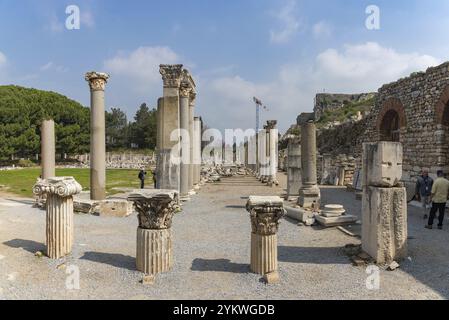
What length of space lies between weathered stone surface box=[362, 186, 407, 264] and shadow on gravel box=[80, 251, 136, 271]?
4.24 meters

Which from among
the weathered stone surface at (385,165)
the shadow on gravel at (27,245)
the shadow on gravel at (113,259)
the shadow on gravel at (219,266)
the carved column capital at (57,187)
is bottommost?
the shadow on gravel at (219,266)

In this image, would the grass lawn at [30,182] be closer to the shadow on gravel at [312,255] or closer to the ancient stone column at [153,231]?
the shadow on gravel at [312,255]

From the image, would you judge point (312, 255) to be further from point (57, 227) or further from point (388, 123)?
point (388, 123)

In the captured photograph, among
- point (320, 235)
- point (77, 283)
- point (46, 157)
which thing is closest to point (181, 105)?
point (46, 157)

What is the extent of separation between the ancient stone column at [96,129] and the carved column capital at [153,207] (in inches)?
272

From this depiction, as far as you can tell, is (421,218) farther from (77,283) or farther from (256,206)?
(77,283)

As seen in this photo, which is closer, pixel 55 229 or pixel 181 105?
pixel 55 229

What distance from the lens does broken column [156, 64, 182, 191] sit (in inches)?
515

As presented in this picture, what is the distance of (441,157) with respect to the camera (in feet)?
44.1

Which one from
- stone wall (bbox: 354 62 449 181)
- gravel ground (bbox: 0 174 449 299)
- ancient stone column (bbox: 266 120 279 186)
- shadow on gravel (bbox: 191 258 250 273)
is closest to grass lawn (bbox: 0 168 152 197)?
ancient stone column (bbox: 266 120 279 186)

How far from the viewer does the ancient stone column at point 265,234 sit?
20.5 feet

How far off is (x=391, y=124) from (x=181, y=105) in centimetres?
994

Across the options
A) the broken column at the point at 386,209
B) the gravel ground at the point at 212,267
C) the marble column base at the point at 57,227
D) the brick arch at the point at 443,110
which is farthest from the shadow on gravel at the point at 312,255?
the brick arch at the point at 443,110

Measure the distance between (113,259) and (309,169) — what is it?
9.03 metres
